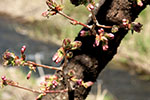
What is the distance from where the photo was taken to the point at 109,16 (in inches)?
32.6

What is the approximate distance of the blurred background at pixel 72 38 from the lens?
3.91m

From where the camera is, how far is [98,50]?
0.87m

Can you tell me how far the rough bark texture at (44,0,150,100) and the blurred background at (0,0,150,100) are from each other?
77.5 inches

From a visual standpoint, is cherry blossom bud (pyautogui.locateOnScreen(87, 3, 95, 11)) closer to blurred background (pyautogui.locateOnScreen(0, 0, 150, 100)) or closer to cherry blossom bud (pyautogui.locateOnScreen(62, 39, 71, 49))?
cherry blossom bud (pyautogui.locateOnScreen(62, 39, 71, 49))

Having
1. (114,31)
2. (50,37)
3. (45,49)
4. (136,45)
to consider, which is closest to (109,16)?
(114,31)

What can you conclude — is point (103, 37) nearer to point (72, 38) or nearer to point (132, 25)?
point (132, 25)

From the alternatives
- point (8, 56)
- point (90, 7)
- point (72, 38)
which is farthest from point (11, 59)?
point (72, 38)

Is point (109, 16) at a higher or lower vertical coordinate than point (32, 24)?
lower

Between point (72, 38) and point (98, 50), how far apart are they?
13.7 feet

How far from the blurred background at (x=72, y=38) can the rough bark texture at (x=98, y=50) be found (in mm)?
1969

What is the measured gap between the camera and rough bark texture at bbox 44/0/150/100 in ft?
2.70

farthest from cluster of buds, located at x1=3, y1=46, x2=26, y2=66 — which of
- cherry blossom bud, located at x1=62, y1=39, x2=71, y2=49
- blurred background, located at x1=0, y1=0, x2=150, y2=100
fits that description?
blurred background, located at x1=0, y1=0, x2=150, y2=100

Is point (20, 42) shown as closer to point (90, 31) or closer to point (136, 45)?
point (136, 45)

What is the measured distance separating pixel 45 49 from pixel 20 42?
0.73 m
